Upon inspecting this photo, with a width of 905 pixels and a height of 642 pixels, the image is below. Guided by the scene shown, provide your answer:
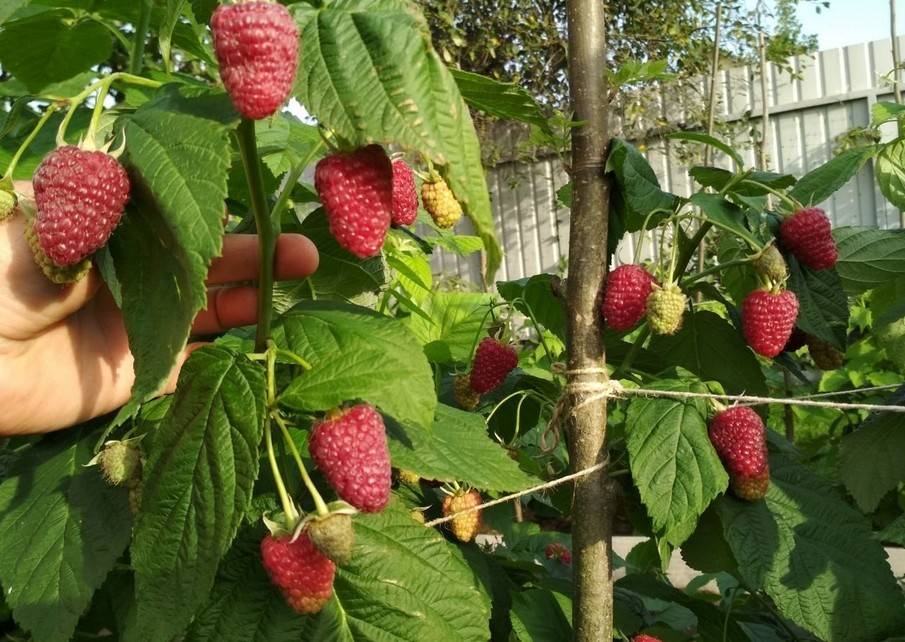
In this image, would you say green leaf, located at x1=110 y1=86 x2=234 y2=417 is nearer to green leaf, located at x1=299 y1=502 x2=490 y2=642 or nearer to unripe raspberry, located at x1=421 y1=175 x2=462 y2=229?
green leaf, located at x1=299 y1=502 x2=490 y2=642

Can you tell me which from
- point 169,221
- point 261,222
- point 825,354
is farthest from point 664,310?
point 169,221

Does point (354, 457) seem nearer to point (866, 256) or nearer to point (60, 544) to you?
point (60, 544)

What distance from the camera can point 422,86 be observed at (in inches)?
23.4

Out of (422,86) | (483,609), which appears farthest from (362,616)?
(422,86)

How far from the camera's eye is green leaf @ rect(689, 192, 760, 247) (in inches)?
41.7

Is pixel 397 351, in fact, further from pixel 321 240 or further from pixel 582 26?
pixel 582 26

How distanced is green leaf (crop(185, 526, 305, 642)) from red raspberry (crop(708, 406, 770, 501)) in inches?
20.7

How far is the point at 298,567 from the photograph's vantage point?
0.78m

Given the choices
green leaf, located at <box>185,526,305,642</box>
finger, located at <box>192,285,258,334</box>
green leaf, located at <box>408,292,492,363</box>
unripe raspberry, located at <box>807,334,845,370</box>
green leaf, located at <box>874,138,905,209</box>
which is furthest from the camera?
green leaf, located at <box>408,292,492,363</box>

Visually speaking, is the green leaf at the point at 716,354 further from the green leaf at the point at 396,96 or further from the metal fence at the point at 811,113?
the metal fence at the point at 811,113

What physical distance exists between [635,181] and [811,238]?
0.75 feet

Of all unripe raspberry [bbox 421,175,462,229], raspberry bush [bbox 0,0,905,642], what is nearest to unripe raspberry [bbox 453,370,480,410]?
raspberry bush [bbox 0,0,905,642]

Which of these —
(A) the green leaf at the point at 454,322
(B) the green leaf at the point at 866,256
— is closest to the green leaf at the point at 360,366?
(B) the green leaf at the point at 866,256

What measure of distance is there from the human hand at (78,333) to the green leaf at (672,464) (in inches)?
17.1
